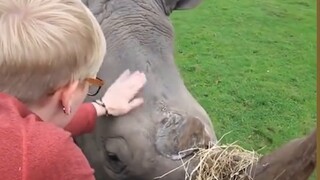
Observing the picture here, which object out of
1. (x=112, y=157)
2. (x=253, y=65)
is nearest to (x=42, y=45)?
(x=112, y=157)

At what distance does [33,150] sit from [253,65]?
22.2 ft

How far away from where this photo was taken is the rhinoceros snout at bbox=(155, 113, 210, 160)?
339 centimetres

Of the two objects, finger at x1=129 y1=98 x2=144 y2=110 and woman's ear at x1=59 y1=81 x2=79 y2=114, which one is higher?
woman's ear at x1=59 y1=81 x2=79 y2=114

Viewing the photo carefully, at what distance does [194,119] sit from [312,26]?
277 inches

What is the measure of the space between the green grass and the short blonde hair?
441 cm

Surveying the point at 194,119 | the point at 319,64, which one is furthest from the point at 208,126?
the point at 319,64

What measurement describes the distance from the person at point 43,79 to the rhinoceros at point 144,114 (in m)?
0.91

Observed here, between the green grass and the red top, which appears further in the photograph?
the green grass

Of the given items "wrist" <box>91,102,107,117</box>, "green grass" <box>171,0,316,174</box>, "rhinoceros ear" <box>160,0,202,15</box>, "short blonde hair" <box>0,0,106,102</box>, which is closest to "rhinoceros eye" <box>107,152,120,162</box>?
"wrist" <box>91,102,107,117</box>

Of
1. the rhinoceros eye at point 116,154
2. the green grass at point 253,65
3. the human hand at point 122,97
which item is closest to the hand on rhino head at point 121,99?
the human hand at point 122,97

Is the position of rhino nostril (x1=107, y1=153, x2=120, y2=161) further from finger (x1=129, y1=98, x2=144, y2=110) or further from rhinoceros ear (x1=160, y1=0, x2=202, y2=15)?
rhinoceros ear (x1=160, y1=0, x2=202, y2=15)

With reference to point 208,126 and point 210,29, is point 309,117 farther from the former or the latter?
point 208,126

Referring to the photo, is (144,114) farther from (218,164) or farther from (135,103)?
(218,164)

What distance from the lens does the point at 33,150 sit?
228 centimetres
